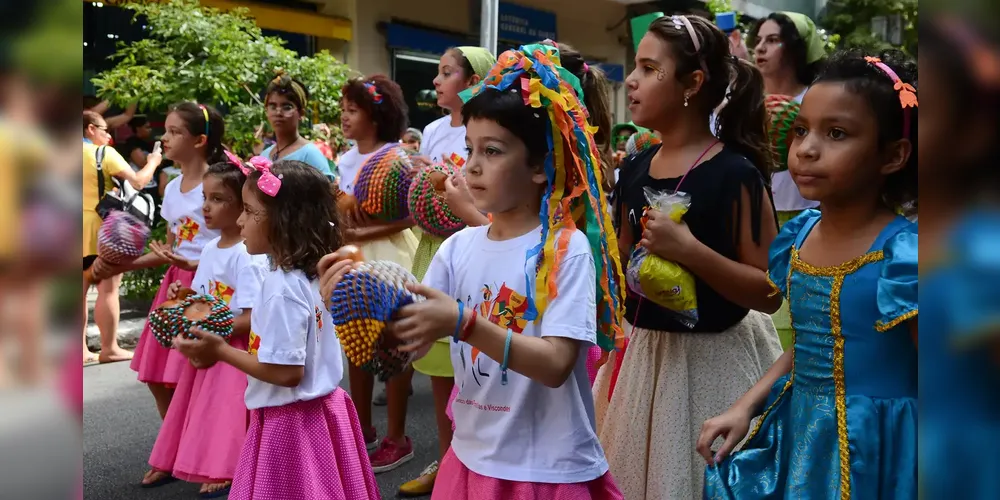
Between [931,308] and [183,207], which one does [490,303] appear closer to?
[931,308]

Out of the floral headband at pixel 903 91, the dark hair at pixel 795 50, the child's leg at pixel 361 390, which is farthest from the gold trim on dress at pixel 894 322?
the child's leg at pixel 361 390

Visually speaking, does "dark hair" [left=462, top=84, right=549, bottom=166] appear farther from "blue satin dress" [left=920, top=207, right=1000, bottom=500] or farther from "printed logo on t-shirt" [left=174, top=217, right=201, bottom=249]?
"printed logo on t-shirt" [left=174, top=217, right=201, bottom=249]

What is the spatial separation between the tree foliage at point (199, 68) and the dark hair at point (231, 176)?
2854 mm

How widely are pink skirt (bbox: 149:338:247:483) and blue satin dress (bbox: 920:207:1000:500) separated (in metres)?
3.47

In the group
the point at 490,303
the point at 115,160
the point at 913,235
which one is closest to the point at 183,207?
the point at 115,160

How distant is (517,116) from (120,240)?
2498mm

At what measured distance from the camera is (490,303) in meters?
2.05

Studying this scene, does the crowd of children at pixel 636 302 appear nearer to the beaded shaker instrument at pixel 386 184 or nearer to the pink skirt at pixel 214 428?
the pink skirt at pixel 214 428

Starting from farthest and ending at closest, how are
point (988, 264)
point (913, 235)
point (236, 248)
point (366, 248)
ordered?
point (366, 248)
point (236, 248)
point (913, 235)
point (988, 264)

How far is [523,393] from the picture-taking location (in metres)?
1.99

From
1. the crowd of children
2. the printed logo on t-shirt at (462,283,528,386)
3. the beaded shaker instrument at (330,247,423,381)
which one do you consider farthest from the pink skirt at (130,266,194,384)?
the beaded shaker instrument at (330,247,423,381)

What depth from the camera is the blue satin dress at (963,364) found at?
330 millimetres

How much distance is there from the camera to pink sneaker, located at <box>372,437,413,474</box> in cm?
412

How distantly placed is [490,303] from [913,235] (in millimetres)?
895
